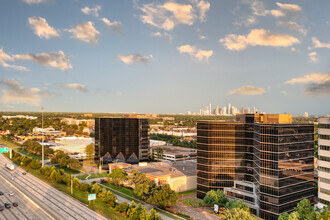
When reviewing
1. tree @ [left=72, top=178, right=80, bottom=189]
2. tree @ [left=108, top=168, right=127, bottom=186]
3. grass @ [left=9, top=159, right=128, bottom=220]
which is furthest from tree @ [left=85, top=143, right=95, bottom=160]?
tree @ [left=72, top=178, right=80, bottom=189]

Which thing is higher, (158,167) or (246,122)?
(246,122)

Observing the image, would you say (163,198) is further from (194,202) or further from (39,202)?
(39,202)

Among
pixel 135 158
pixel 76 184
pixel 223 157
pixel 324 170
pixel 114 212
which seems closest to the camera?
pixel 324 170

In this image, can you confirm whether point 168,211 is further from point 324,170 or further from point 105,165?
point 105,165

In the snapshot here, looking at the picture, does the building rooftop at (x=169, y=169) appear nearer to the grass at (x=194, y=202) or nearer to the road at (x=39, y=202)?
the grass at (x=194, y=202)

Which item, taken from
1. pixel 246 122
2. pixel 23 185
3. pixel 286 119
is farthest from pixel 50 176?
pixel 286 119

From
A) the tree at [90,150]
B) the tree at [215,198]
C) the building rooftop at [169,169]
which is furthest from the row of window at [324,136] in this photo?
the tree at [90,150]

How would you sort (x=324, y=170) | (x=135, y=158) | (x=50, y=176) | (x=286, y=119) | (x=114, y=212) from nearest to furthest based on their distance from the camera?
(x=324, y=170), (x=114, y=212), (x=286, y=119), (x=50, y=176), (x=135, y=158)
